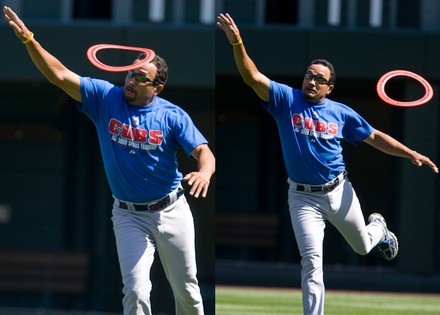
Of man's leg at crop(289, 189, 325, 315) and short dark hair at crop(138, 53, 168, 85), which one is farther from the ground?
short dark hair at crop(138, 53, 168, 85)

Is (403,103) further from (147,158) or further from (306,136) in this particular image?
(147,158)

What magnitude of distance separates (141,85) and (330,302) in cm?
719

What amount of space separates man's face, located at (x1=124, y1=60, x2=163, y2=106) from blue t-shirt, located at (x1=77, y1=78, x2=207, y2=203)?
59mm

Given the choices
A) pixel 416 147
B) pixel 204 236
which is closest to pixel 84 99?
pixel 204 236

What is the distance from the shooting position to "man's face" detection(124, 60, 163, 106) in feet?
27.7

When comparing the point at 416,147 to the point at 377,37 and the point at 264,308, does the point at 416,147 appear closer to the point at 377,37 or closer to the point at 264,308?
the point at 377,37

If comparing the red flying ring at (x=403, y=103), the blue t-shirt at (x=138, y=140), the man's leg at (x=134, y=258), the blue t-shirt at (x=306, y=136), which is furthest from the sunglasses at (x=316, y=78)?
the man's leg at (x=134, y=258)

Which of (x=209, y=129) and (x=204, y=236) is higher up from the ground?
(x=209, y=129)

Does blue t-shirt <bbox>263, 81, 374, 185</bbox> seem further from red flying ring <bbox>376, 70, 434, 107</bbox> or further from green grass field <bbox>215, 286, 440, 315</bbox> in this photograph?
green grass field <bbox>215, 286, 440, 315</bbox>

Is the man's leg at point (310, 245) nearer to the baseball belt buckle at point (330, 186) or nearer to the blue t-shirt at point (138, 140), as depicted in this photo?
the baseball belt buckle at point (330, 186)

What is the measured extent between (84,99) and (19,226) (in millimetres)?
11872

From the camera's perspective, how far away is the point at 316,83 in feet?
30.2

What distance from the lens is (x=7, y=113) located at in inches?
786

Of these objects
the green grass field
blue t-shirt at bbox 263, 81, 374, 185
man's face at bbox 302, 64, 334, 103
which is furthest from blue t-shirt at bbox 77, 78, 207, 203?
the green grass field
